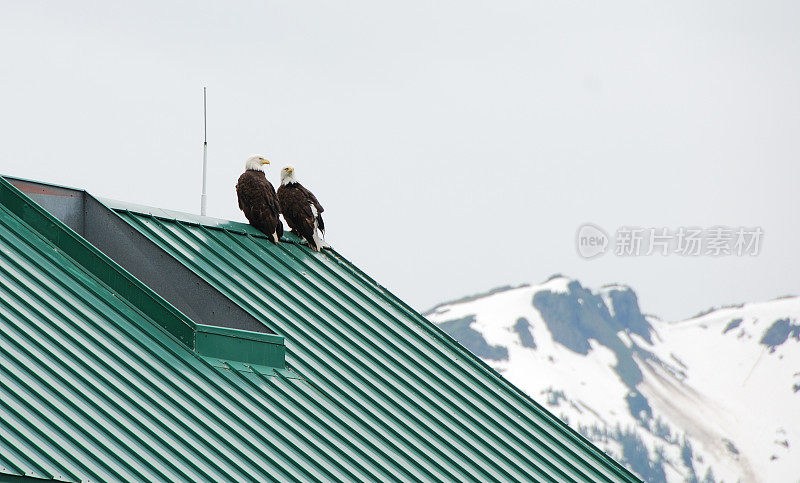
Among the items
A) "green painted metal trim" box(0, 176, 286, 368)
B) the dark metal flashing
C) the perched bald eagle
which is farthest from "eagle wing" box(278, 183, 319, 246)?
"green painted metal trim" box(0, 176, 286, 368)

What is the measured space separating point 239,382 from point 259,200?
4554 mm

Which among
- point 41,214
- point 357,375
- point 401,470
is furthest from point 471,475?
point 41,214

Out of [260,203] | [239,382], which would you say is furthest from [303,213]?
[239,382]

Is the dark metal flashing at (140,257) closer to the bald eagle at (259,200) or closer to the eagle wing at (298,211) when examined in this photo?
the bald eagle at (259,200)

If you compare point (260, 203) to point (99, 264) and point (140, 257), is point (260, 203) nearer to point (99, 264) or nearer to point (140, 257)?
point (140, 257)

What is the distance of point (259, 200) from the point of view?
1695 cm

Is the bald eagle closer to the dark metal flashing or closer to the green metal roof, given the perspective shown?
the green metal roof

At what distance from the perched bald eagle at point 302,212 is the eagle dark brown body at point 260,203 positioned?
0.75ft

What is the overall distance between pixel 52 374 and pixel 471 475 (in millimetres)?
4120

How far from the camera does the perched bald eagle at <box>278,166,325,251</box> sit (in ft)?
55.5

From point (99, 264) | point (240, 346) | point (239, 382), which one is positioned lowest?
point (239, 382)

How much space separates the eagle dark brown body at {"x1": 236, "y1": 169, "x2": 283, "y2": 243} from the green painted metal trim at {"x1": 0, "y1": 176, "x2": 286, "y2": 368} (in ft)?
11.0

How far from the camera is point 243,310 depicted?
1395cm

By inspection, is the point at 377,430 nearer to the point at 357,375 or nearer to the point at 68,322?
the point at 357,375
